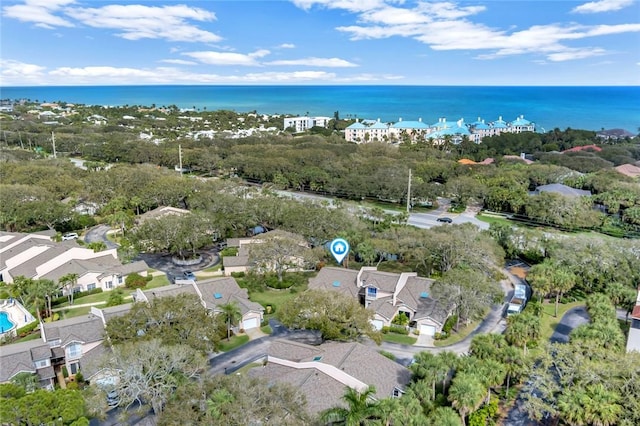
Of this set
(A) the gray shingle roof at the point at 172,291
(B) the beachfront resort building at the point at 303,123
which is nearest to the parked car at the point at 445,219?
(A) the gray shingle roof at the point at 172,291

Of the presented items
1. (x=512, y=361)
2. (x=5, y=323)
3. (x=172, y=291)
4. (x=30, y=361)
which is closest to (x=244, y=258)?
(x=172, y=291)

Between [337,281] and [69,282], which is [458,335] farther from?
[69,282]

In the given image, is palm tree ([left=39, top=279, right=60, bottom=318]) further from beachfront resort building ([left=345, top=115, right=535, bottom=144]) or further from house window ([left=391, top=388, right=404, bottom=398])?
beachfront resort building ([left=345, top=115, right=535, bottom=144])

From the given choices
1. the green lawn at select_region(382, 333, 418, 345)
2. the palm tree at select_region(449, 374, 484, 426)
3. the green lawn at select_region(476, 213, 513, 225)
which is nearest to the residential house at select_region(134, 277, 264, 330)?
the green lawn at select_region(382, 333, 418, 345)

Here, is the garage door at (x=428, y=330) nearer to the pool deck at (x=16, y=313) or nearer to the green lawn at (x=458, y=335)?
the green lawn at (x=458, y=335)

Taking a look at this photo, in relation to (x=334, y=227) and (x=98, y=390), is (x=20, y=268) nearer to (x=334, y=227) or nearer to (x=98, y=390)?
(x=98, y=390)
